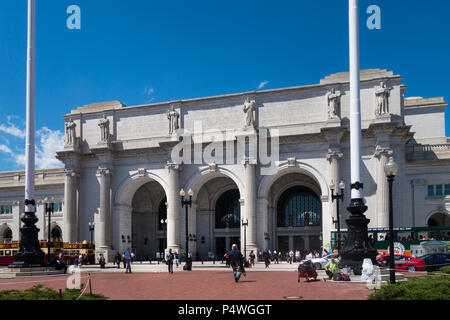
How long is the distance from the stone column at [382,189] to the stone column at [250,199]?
12668 mm

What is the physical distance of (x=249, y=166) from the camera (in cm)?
5447

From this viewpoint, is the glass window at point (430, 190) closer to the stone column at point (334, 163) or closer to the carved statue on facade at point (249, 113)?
the stone column at point (334, 163)

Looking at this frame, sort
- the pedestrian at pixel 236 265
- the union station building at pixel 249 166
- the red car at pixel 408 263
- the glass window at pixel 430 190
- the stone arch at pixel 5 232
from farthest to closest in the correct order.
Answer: the stone arch at pixel 5 232, the glass window at pixel 430 190, the union station building at pixel 249 166, the red car at pixel 408 263, the pedestrian at pixel 236 265

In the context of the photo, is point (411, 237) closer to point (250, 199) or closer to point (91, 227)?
point (250, 199)

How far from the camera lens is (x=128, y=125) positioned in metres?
62.9

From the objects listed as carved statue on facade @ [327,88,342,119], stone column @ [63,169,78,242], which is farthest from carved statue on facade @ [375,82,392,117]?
stone column @ [63,169,78,242]

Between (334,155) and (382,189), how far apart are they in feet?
19.1

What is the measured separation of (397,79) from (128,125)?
31.9 m

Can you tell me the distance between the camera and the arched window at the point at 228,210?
6381cm

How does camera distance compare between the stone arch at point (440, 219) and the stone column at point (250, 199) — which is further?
the stone arch at point (440, 219)

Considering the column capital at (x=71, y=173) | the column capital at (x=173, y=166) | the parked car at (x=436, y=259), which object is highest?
the column capital at (x=173, y=166)

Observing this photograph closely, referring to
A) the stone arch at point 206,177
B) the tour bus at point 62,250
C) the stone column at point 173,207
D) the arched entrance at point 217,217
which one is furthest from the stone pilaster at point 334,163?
the tour bus at point 62,250
